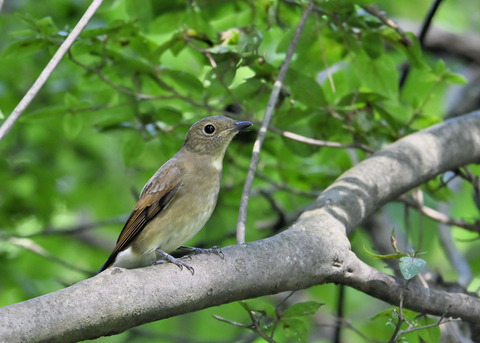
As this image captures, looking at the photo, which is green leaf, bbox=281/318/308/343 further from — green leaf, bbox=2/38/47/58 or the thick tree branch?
green leaf, bbox=2/38/47/58

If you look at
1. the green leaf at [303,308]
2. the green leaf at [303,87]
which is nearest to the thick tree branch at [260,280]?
the green leaf at [303,308]

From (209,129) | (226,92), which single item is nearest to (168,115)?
(209,129)

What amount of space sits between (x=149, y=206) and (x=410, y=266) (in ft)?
5.81

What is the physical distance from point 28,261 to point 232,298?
443 cm

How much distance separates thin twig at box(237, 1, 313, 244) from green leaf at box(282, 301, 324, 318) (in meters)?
0.39

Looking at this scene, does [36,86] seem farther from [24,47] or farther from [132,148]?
[132,148]

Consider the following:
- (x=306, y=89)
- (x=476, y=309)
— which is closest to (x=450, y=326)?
(x=476, y=309)

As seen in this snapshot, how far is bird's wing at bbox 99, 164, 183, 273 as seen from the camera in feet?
13.2

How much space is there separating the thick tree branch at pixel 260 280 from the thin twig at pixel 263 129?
22 cm

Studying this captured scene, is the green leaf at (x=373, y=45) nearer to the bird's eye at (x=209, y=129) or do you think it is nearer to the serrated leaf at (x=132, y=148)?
the bird's eye at (x=209, y=129)

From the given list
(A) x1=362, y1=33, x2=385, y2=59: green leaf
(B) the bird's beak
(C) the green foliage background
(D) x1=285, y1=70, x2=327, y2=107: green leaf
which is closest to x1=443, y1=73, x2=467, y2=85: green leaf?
(C) the green foliage background

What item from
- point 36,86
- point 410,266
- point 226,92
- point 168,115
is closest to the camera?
point 36,86

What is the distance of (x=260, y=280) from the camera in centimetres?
286

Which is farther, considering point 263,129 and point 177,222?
point 177,222
